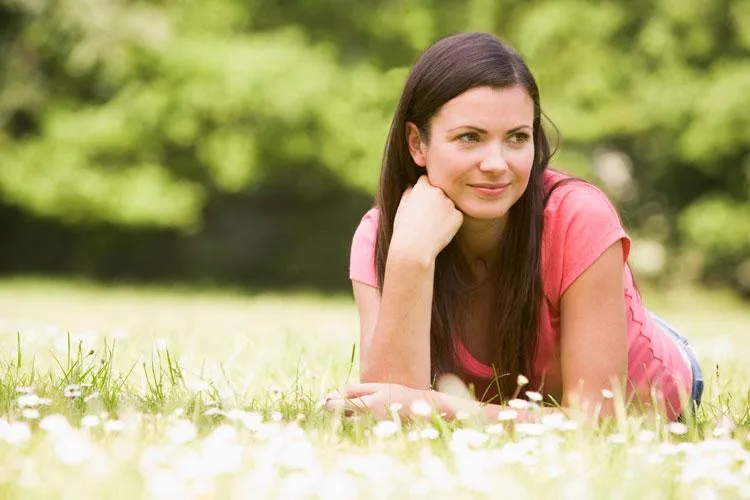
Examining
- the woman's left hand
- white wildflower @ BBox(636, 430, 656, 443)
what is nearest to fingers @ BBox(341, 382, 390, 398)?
the woman's left hand

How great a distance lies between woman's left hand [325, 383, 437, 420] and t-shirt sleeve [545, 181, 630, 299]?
53cm

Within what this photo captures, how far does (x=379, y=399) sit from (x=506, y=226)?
2.36 feet

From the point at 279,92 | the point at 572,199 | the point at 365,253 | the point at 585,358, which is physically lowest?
the point at 585,358

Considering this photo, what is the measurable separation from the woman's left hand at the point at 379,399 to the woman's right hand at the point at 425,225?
41cm

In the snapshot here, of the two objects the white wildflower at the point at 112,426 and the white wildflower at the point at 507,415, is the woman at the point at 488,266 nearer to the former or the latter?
the white wildflower at the point at 507,415

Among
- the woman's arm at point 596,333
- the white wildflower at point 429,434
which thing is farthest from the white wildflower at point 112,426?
the woman's arm at point 596,333

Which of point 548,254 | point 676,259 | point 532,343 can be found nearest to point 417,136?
point 548,254

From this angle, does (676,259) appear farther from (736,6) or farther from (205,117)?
(205,117)

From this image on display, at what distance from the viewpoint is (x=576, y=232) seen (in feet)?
9.11

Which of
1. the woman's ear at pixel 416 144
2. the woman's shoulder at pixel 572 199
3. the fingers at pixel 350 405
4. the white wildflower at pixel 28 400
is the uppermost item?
the woman's ear at pixel 416 144

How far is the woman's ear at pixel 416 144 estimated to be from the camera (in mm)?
2959

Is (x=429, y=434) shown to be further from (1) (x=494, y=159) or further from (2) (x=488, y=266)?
(2) (x=488, y=266)

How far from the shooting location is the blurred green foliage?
Answer: 46.5ft

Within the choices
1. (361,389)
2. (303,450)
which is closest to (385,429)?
(303,450)
